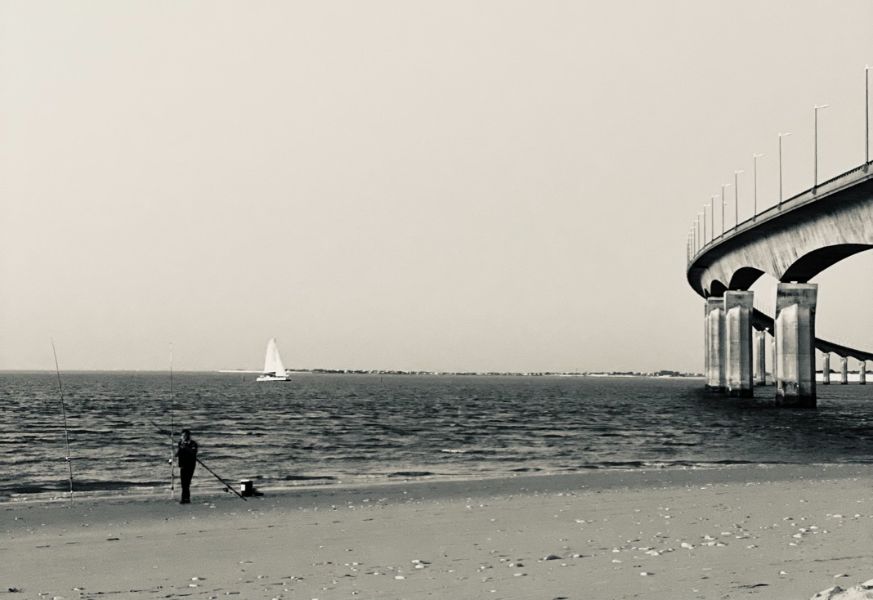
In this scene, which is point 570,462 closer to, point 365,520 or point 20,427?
point 365,520

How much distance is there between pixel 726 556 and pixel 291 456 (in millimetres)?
26793

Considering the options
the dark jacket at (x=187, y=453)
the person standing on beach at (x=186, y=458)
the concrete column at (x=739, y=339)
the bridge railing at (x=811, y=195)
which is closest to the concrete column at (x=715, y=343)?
the concrete column at (x=739, y=339)

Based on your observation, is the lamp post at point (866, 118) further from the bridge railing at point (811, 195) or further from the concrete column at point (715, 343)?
the concrete column at point (715, 343)

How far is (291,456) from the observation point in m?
39.1

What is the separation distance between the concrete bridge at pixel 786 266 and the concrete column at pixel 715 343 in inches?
4.6

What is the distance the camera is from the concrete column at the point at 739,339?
359 feet

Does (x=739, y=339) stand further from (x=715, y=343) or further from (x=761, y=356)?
(x=761, y=356)

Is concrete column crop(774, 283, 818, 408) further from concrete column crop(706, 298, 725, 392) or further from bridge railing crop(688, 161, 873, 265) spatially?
concrete column crop(706, 298, 725, 392)

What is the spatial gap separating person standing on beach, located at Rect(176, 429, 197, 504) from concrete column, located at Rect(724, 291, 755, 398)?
93891mm

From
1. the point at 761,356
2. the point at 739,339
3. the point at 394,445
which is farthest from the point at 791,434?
the point at 761,356

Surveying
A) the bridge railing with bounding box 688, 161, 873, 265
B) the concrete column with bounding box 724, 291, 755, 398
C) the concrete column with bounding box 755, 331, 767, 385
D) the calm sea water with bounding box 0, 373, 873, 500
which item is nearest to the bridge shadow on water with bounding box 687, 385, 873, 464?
the calm sea water with bounding box 0, 373, 873, 500

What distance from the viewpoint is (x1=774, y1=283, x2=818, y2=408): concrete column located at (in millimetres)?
86438

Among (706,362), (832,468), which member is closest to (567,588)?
(832,468)

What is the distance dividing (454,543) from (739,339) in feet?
327
